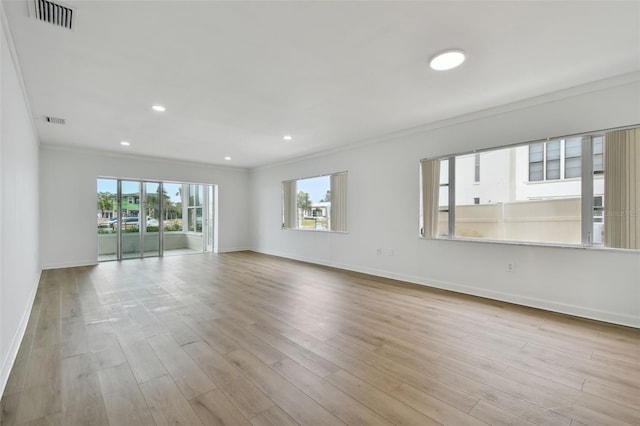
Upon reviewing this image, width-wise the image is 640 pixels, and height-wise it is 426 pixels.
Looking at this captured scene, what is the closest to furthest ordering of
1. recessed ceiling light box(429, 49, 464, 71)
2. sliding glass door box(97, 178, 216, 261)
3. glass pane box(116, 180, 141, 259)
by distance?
recessed ceiling light box(429, 49, 464, 71), sliding glass door box(97, 178, 216, 261), glass pane box(116, 180, 141, 259)

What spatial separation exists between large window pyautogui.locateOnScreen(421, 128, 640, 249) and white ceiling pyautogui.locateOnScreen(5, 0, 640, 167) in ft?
2.46

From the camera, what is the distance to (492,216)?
4.02m

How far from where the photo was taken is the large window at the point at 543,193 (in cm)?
302

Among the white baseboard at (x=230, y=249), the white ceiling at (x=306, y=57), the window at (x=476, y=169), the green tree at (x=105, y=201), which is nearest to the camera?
the white ceiling at (x=306, y=57)

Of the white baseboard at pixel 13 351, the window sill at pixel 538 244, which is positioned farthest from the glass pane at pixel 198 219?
the window sill at pixel 538 244

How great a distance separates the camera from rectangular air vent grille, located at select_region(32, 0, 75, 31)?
192cm

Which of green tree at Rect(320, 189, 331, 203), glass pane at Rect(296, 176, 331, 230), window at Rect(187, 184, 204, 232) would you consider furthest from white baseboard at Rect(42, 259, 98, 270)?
green tree at Rect(320, 189, 331, 203)

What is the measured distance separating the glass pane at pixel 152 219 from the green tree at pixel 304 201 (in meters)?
3.74

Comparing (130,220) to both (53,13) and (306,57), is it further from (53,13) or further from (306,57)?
(306,57)

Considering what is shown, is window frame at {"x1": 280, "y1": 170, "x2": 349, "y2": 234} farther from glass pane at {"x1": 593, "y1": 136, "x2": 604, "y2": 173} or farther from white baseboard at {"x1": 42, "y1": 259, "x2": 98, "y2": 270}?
white baseboard at {"x1": 42, "y1": 259, "x2": 98, "y2": 270}

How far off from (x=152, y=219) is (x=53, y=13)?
637cm

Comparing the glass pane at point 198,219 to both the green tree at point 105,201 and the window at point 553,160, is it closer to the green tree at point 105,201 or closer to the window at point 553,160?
the green tree at point 105,201

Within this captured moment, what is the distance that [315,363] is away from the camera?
7.31 ft

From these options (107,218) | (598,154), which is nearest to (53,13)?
(598,154)
